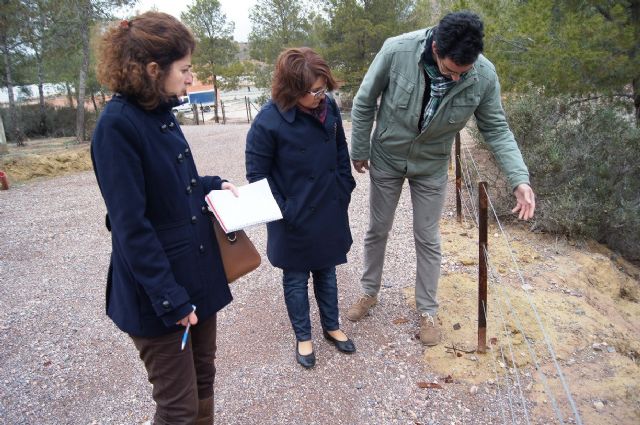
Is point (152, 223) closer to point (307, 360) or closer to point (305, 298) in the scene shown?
point (305, 298)

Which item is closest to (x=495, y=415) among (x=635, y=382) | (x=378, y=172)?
(x=635, y=382)

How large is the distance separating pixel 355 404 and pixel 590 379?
1.35 m

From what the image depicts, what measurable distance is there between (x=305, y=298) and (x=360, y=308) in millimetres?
682

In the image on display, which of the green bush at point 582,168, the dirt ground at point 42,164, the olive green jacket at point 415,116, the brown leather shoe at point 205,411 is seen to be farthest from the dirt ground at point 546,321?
the dirt ground at point 42,164

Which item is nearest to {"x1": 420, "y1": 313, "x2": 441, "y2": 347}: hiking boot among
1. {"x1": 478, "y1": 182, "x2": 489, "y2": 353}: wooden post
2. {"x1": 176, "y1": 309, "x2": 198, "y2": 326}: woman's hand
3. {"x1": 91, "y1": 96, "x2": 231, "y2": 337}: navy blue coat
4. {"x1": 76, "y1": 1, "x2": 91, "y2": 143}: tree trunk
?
{"x1": 478, "y1": 182, "x2": 489, "y2": 353}: wooden post

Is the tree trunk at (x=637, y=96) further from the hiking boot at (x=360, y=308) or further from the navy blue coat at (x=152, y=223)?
the navy blue coat at (x=152, y=223)

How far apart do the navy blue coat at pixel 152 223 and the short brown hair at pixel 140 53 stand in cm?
6

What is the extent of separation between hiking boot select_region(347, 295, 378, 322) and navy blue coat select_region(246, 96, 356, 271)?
2.21ft

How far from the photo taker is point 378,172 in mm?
3084

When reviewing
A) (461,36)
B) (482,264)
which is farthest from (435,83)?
(482,264)

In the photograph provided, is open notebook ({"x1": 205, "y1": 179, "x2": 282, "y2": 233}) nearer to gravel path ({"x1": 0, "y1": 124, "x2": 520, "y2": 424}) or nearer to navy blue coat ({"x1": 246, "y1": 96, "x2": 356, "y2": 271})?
navy blue coat ({"x1": 246, "y1": 96, "x2": 356, "y2": 271})

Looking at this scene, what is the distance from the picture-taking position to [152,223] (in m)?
1.65

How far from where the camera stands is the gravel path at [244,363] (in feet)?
8.65

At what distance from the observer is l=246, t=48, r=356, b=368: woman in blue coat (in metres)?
2.51
